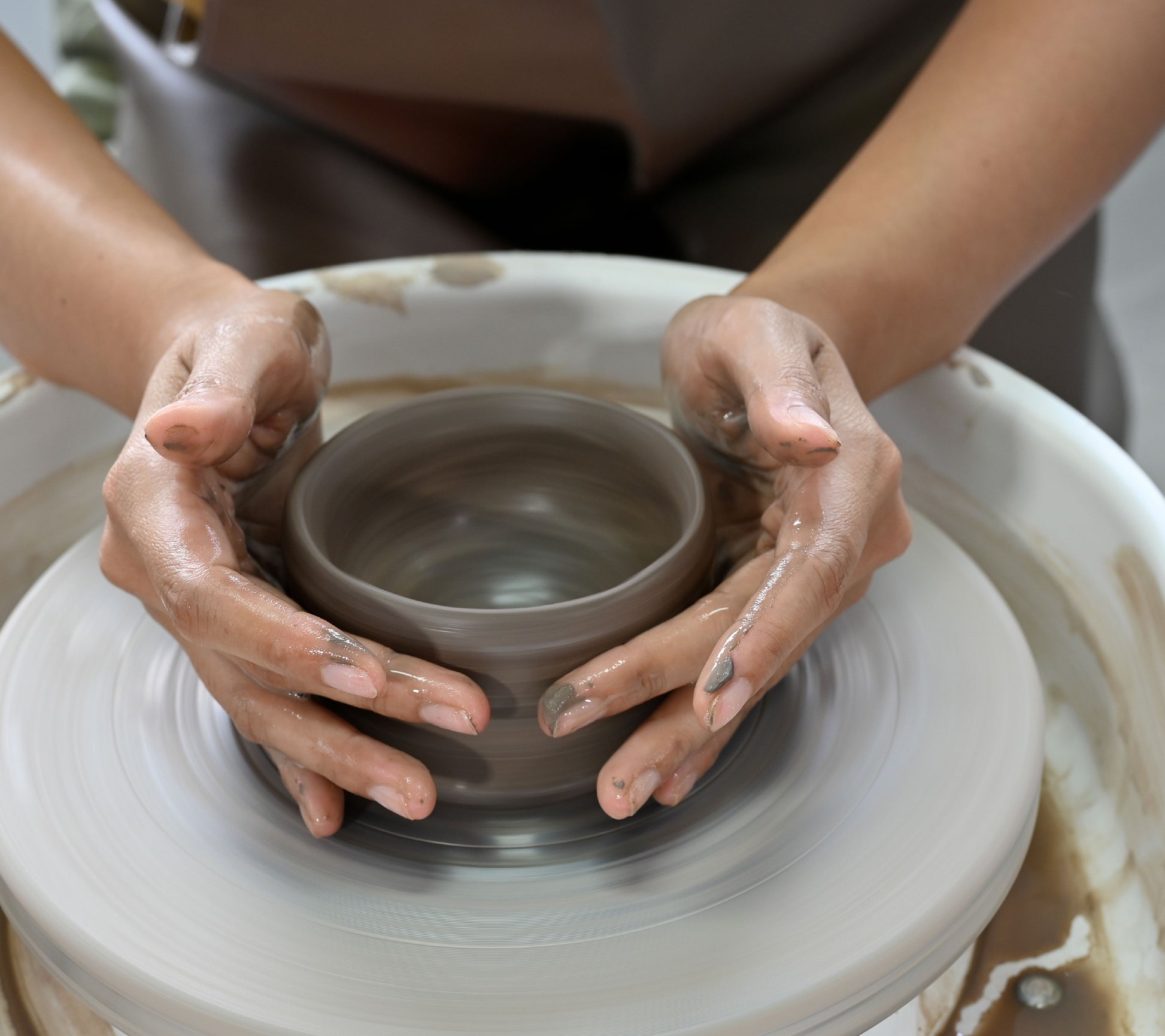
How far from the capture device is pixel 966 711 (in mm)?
840

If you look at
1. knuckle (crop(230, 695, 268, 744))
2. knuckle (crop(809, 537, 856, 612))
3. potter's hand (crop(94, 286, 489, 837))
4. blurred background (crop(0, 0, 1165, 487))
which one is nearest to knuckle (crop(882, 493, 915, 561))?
knuckle (crop(809, 537, 856, 612))

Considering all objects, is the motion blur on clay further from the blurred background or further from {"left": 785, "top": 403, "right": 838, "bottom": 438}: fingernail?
the blurred background

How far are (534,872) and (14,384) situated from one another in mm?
740

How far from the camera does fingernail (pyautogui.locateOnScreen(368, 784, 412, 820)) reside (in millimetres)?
688

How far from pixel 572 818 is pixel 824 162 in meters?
1.07

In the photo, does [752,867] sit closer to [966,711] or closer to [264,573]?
[966,711]

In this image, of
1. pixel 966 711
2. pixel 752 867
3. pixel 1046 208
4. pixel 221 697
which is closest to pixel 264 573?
pixel 221 697

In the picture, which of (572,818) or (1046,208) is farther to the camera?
(1046,208)

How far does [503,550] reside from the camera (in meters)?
1.05

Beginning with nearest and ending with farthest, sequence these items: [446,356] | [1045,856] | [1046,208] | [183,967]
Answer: [183,967] < [1045,856] < [1046,208] < [446,356]

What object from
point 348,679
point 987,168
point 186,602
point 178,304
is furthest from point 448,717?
point 987,168

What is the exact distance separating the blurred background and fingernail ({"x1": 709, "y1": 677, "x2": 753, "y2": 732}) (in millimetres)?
1460

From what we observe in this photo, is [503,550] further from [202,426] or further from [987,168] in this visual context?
[987,168]

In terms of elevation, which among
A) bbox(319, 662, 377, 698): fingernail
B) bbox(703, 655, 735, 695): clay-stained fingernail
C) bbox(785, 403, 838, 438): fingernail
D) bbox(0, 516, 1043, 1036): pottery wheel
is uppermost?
bbox(785, 403, 838, 438): fingernail
